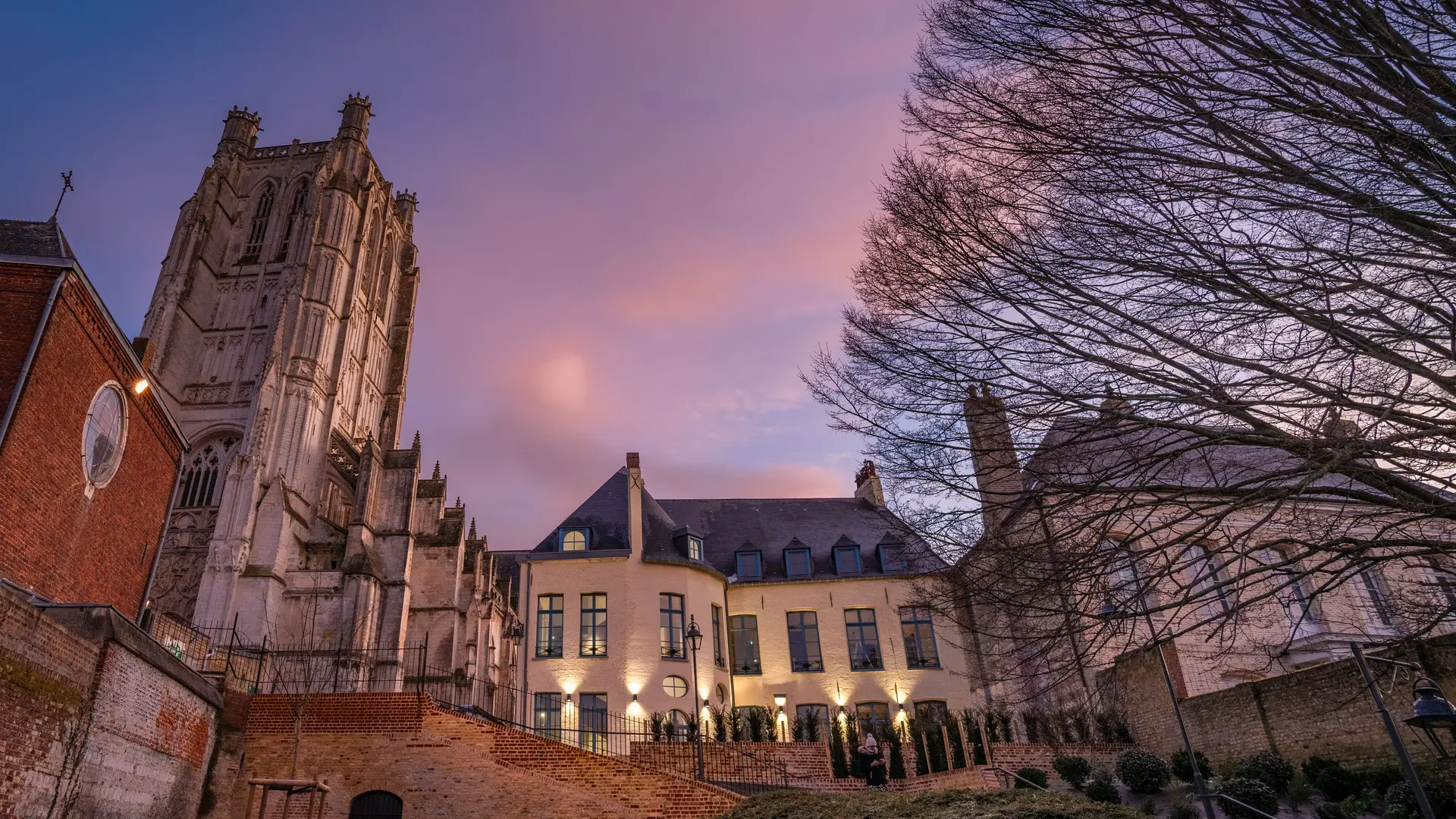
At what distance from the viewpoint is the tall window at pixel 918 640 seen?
27062 millimetres

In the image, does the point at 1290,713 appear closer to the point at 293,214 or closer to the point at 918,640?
the point at 918,640

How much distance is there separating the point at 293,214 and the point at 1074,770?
131 ft

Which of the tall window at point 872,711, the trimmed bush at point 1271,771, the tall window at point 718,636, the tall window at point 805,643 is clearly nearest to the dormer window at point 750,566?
the tall window at point 805,643

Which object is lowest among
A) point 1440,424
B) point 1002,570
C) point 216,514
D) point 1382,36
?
point 1002,570

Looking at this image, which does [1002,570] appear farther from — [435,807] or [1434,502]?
[435,807]

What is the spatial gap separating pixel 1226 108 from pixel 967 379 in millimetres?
2891

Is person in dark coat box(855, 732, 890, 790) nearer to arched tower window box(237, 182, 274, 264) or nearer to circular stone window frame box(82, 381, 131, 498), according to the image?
circular stone window frame box(82, 381, 131, 498)

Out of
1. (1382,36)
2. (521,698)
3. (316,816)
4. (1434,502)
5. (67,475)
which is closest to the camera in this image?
(1382,36)

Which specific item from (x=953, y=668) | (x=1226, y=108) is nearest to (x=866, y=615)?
(x=953, y=668)

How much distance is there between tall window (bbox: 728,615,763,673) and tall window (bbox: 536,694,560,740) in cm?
629

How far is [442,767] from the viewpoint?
13297 mm

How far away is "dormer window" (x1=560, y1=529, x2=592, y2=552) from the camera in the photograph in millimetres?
25266

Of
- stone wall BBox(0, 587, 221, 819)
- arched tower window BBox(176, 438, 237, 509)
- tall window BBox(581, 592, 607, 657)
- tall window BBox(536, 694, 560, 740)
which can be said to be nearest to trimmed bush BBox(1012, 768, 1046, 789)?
tall window BBox(581, 592, 607, 657)

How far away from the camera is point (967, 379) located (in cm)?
757
